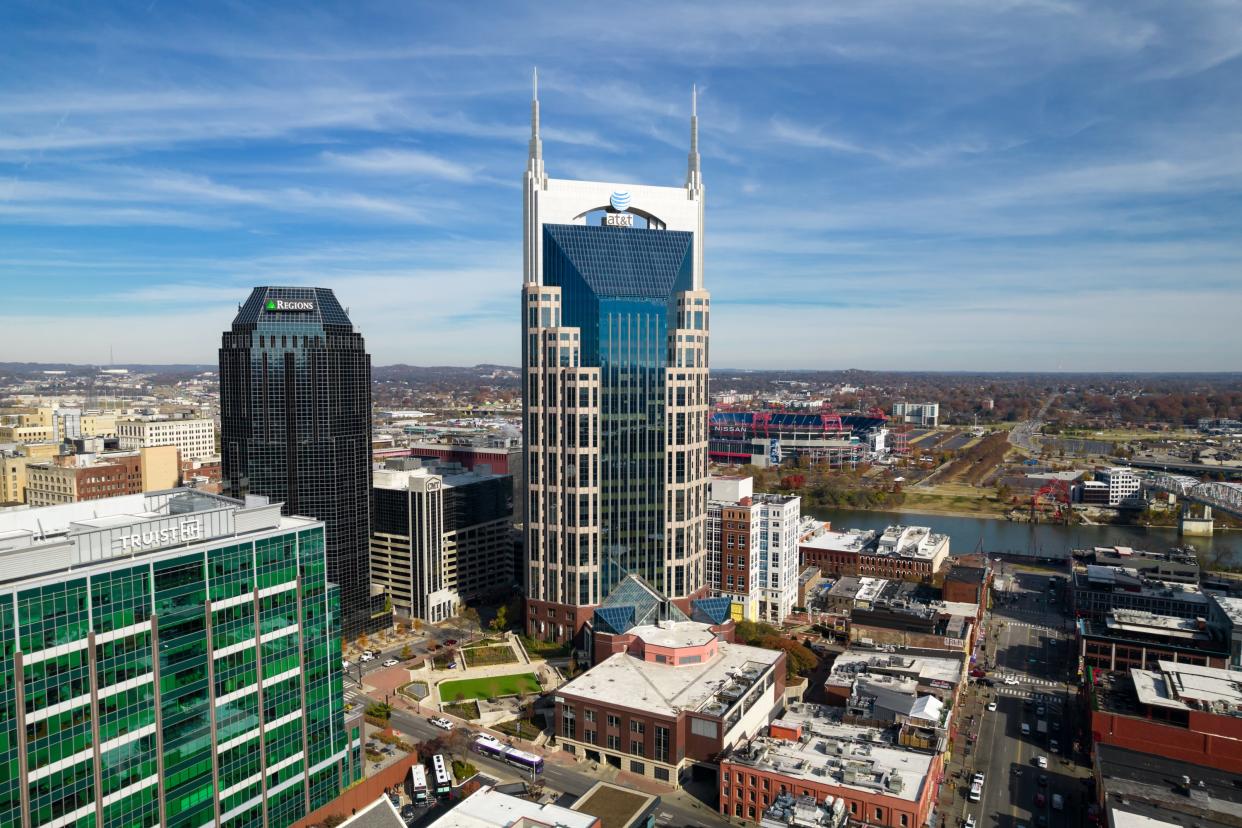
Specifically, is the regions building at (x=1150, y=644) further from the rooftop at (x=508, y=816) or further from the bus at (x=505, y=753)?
the rooftop at (x=508, y=816)

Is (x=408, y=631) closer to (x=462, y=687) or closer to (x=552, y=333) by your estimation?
(x=462, y=687)

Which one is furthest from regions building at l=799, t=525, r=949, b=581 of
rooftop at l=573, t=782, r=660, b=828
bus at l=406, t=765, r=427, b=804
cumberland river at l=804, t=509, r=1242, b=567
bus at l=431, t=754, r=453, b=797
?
bus at l=406, t=765, r=427, b=804

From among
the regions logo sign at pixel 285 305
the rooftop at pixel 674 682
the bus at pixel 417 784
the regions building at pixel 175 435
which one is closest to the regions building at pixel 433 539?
the regions logo sign at pixel 285 305

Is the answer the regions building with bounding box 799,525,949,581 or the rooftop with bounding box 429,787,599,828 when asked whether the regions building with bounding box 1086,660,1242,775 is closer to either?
the rooftop with bounding box 429,787,599,828

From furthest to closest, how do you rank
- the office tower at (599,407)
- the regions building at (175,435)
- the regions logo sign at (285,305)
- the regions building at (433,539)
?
the regions building at (175,435) → the regions building at (433,539) → the regions logo sign at (285,305) → the office tower at (599,407)

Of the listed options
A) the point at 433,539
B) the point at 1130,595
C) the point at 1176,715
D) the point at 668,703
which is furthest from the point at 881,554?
the point at 668,703
